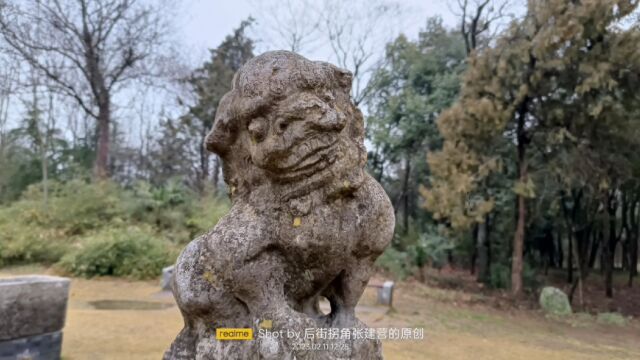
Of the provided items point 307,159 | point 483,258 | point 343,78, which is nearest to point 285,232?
point 307,159

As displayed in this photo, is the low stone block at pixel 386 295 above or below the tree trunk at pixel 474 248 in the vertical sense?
below

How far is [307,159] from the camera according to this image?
6.88 feet

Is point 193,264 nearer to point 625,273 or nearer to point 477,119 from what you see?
point 477,119

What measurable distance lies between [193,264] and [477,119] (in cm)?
783

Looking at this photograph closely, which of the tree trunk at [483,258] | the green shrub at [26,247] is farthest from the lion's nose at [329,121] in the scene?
the tree trunk at [483,258]

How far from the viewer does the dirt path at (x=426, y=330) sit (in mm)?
5078

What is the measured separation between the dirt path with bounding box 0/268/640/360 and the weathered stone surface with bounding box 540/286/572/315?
29 cm

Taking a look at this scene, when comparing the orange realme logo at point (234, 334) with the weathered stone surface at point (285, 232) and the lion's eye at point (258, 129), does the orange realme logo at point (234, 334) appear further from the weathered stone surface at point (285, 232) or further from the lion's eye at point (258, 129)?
the lion's eye at point (258, 129)

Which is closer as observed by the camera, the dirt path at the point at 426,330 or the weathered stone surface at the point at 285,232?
the weathered stone surface at the point at 285,232

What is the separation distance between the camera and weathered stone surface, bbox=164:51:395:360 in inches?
80.4

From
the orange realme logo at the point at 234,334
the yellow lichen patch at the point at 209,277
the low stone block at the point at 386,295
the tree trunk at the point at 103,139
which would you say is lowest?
the low stone block at the point at 386,295

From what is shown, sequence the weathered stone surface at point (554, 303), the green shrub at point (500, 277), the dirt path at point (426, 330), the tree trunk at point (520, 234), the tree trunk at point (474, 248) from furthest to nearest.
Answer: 1. the tree trunk at point (474, 248)
2. the green shrub at point (500, 277)
3. the tree trunk at point (520, 234)
4. the weathered stone surface at point (554, 303)
5. the dirt path at point (426, 330)

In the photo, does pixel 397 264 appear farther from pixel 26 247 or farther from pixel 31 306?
pixel 31 306

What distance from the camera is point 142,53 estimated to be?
51.1 feet
